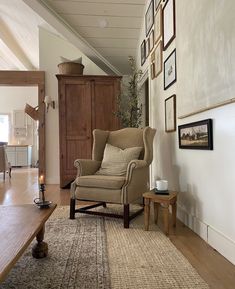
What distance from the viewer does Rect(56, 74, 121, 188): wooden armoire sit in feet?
15.4

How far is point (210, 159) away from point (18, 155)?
8.47 metres

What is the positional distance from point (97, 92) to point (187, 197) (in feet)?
9.54

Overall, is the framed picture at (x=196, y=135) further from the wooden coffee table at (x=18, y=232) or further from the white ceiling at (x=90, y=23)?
the white ceiling at (x=90, y=23)

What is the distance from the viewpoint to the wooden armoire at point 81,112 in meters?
4.70

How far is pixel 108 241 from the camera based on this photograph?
2053 mm

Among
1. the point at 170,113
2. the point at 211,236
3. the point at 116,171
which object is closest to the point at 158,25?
the point at 170,113

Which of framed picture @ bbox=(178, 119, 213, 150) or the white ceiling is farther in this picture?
the white ceiling

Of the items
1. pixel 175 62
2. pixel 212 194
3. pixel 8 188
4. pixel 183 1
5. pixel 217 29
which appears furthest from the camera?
pixel 8 188

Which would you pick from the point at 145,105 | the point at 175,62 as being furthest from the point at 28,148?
the point at 175,62

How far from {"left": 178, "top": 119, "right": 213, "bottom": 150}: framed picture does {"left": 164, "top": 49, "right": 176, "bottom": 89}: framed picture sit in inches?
22.9

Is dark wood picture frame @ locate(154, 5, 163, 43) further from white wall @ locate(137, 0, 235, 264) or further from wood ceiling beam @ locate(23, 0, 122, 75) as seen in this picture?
wood ceiling beam @ locate(23, 0, 122, 75)

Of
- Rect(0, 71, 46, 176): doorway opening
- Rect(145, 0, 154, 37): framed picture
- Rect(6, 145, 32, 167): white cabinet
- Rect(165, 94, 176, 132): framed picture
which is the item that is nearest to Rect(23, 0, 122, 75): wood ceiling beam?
Rect(0, 71, 46, 176): doorway opening

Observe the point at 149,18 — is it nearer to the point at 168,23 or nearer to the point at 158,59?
the point at 158,59

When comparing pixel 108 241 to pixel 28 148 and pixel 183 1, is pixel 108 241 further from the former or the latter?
pixel 28 148
